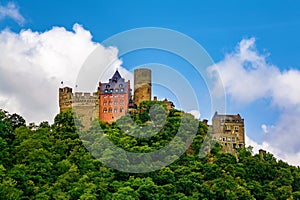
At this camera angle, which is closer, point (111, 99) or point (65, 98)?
point (111, 99)

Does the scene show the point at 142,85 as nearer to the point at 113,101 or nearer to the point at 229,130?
the point at 113,101

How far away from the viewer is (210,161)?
52.4 meters

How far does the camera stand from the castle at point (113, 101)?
59594 mm

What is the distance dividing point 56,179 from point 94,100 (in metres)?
19.2

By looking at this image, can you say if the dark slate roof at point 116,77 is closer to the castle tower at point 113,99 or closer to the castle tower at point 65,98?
the castle tower at point 113,99

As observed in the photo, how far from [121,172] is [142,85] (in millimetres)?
16816

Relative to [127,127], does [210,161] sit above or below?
below

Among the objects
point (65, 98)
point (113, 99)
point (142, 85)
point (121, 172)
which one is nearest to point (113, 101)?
point (113, 99)

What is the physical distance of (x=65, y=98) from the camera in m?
62.4

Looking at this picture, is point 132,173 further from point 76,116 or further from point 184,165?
point 76,116

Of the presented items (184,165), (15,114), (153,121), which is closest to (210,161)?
(184,165)

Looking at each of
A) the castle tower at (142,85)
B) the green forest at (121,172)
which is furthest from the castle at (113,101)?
the green forest at (121,172)

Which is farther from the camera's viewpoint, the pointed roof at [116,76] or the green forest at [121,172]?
the pointed roof at [116,76]

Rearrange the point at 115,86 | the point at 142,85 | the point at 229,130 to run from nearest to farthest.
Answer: the point at 142,85 → the point at 115,86 → the point at 229,130
